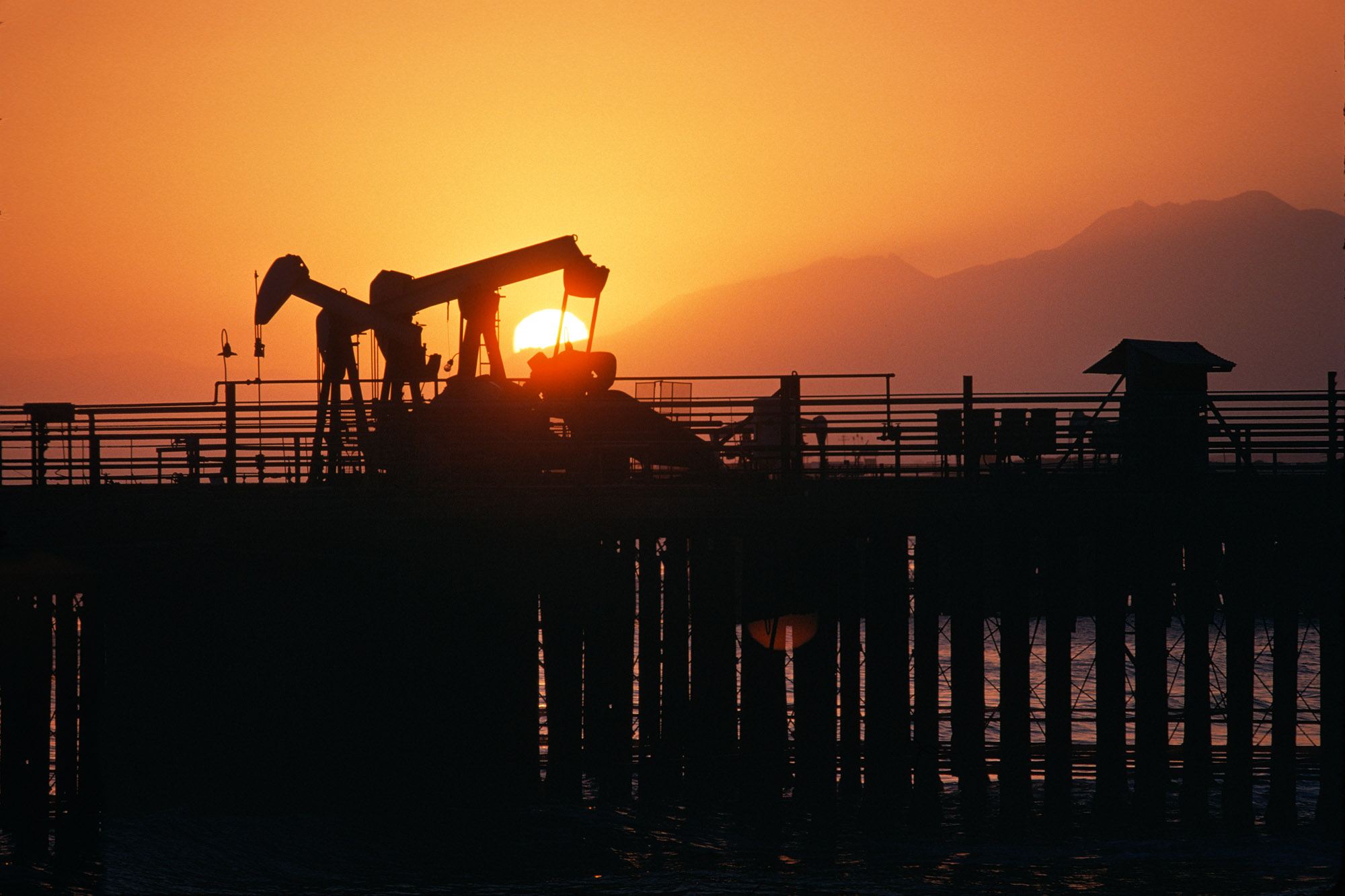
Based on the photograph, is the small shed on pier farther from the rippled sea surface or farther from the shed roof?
the rippled sea surface

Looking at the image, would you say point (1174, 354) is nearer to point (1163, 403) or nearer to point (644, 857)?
point (1163, 403)

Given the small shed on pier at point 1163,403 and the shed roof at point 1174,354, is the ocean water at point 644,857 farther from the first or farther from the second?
the shed roof at point 1174,354

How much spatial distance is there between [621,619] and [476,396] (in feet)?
20.2

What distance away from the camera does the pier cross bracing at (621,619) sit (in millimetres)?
14539

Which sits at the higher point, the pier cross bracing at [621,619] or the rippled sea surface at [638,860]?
the pier cross bracing at [621,619]

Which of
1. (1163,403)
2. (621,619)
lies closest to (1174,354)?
(1163,403)

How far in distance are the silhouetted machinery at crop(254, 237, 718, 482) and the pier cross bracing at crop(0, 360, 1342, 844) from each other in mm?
481

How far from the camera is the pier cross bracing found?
572 inches

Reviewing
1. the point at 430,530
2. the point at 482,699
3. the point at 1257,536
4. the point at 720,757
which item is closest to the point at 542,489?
the point at 430,530

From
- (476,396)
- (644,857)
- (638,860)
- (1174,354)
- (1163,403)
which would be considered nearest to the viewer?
(638,860)

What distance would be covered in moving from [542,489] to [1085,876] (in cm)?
836

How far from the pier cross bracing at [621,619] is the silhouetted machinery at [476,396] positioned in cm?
48

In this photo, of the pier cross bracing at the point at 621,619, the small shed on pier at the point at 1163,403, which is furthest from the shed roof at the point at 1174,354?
the pier cross bracing at the point at 621,619

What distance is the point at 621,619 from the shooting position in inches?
658
